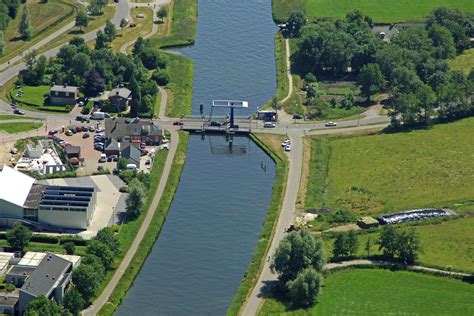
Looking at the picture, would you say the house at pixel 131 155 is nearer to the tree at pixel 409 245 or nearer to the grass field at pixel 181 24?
the tree at pixel 409 245

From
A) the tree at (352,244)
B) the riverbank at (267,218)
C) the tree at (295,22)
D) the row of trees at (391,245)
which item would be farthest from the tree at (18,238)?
the tree at (295,22)

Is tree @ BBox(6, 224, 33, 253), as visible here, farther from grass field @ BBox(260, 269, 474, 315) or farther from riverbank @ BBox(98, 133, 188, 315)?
grass field @ BBox(260, 269, 474, 315)

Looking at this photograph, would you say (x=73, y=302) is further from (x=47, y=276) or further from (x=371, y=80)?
(x=371, y=80)

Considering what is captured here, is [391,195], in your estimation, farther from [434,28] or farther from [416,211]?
[434,28]

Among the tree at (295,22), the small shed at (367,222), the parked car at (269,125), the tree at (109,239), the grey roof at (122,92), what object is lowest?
the tree at (109,239)

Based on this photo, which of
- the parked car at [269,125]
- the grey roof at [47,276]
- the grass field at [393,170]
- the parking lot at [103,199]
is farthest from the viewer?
the parked car at [269,125]

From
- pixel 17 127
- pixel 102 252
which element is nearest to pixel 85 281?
pixel 102 252

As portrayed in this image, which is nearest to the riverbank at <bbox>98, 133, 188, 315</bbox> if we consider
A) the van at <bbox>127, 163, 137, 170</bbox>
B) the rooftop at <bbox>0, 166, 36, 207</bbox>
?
the van at <bbox>127, 163, 137, 170</bbox>
